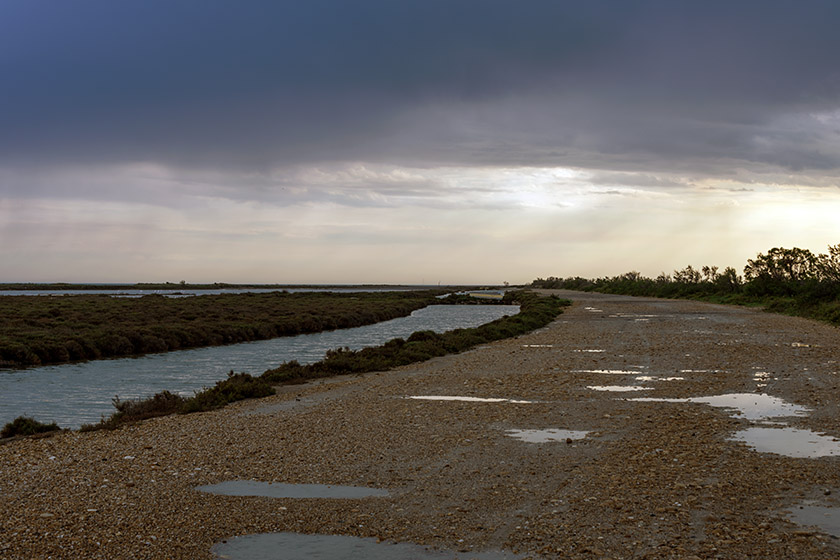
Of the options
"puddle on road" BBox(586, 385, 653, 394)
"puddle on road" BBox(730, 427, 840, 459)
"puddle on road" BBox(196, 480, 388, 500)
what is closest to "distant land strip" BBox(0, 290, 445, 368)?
"puddle on road" BBox(586, 385, 653, 394)

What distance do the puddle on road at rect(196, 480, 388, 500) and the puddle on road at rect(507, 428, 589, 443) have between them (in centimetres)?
344

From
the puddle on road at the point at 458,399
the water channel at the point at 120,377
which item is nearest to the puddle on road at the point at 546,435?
the puddle on road at the point at 458,399

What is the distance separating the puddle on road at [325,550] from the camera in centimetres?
622

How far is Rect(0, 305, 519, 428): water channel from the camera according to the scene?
17781 mm

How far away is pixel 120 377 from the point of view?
80.1 feet

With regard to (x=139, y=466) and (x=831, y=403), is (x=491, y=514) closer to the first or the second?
(x=139, y=466)

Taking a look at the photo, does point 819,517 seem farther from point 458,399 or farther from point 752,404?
point 458,399

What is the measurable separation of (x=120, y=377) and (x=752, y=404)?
20121 millimetres

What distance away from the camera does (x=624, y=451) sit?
991 centimetres

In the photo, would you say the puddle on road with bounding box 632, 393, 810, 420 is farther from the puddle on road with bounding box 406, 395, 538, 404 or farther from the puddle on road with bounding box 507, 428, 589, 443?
the puddle on road with bounding box 507, 428, 589, 443

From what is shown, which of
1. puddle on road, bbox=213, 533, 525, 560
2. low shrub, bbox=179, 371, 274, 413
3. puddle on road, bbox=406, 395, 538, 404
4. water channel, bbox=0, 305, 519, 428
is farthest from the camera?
water channel, bbox=0, 305, 519, 428

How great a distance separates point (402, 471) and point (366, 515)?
188 centimetres

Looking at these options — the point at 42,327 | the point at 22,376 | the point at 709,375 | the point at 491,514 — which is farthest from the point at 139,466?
the point at 42,327

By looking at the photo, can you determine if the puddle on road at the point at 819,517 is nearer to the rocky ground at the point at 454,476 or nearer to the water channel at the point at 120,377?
the rocky ground at the point at 454,476
